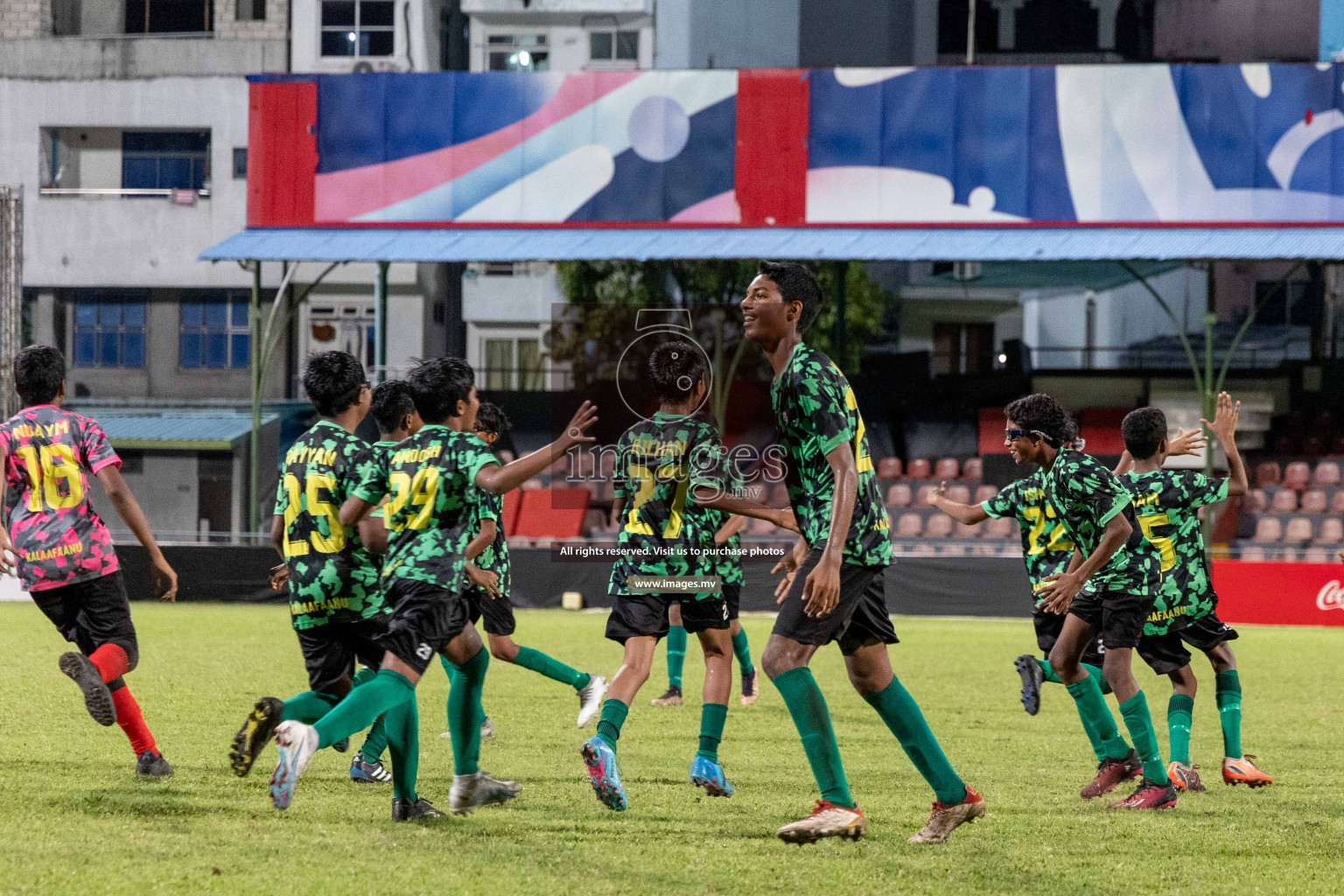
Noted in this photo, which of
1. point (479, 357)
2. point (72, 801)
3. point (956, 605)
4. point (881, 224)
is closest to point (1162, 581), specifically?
point (72, 801)

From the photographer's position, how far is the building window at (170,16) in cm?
4319

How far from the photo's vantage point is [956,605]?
21.6 m

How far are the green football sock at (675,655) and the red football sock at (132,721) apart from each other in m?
4.38

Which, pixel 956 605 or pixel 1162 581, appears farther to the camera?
pixel 956 605

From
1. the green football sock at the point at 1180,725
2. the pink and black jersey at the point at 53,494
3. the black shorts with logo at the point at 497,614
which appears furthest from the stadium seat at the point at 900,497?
the pink and black jersey at the point at 53,494

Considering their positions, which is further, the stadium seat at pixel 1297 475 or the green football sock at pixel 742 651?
the stadium seat at pixel 1297 475

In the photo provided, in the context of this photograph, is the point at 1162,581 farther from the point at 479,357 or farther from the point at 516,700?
the point at 479,357

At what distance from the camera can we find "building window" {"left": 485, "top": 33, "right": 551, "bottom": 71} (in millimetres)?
42969

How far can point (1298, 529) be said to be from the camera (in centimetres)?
2761

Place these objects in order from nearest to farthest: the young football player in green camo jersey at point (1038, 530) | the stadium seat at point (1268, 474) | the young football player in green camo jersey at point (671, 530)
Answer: the young football player in green camo jersey at point (671, 530) < the young football player in green camo jersey at point (1038, 530) < the stadium seat at point (1268, 474)

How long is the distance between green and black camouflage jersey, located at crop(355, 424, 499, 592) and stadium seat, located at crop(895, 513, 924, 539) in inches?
884

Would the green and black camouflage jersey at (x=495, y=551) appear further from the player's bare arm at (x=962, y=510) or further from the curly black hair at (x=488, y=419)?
the player's bare arm at (x=962, y=510)

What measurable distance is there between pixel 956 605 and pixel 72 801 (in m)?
16.6

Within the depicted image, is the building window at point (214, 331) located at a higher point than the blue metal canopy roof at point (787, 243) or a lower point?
lower
